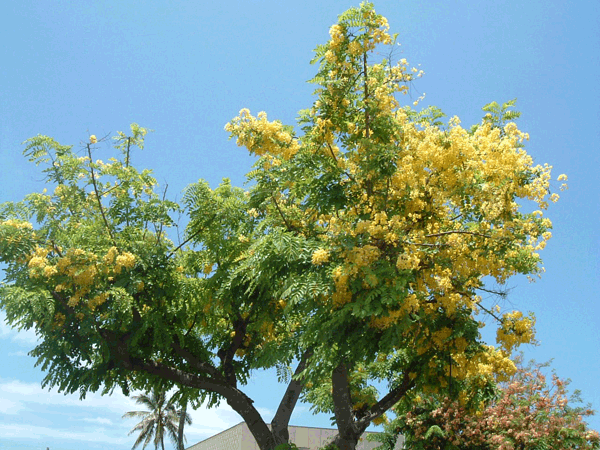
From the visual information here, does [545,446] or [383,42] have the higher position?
[383,42]

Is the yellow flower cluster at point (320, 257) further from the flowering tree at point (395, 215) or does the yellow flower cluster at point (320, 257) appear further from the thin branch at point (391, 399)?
the thin branch at point (391, 399)

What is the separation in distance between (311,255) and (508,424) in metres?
9.34

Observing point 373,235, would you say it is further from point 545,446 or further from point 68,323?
point 545,446

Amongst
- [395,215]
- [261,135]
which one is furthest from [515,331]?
[261,135]

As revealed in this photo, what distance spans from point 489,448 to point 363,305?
31.9 feet

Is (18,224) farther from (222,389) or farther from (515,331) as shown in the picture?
(515,331)

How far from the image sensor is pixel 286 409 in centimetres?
1277

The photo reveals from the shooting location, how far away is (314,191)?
9125 millimetres

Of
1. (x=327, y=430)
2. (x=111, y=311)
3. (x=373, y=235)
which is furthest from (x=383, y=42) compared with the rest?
(x=327, y=430)

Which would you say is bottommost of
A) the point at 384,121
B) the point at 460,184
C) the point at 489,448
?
the point at 489,448

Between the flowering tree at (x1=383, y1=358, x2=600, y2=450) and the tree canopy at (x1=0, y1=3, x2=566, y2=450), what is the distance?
4001 millimetres

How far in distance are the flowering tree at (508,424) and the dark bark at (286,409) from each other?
345 centimetres

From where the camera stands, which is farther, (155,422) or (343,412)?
(155,422)

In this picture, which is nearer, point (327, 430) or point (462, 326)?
point (462, 326)
